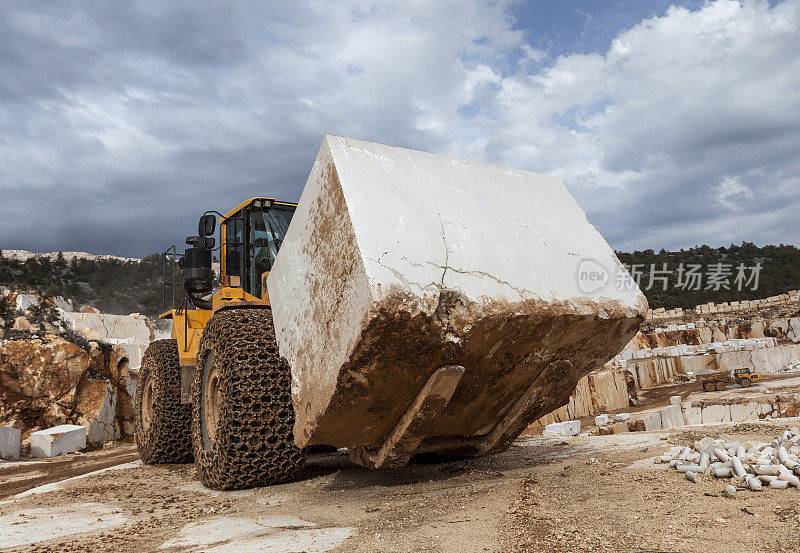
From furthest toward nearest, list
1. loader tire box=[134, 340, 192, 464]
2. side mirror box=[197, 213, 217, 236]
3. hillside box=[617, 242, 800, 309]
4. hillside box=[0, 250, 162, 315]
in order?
1. hillside box=[617, 242, 800, 309]
2. hillside box=[0, 250, 162, 315]
3. loader tire box=[134, 340, 192, 464]
4. side mirror box=[197, 213, 217, 236]

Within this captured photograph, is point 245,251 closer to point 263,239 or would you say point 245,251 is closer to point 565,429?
point 263,239

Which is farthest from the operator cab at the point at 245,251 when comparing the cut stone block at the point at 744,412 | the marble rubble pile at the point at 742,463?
the cut stone block at the point at 744,412

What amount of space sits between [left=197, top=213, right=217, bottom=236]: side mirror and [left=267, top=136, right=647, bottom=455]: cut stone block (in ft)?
4.83

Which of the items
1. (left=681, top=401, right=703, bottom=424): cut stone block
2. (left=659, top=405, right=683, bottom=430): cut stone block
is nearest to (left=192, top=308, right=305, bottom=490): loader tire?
(left=659, top=405, right=683, bottom=430): cut stone block

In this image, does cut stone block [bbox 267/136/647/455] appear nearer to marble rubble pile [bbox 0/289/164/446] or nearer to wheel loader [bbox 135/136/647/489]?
wheel loader [bbox 135/136/647/489]

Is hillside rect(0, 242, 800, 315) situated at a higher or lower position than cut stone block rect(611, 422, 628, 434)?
higher

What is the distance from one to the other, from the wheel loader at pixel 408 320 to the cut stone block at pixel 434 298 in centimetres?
1

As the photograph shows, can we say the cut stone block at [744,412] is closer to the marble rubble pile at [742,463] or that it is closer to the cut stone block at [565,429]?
the cut stone block at [565,429]

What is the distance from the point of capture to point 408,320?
9.59 ft

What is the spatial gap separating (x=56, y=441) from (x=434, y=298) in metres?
9.95

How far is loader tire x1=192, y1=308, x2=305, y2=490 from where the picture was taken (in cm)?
412

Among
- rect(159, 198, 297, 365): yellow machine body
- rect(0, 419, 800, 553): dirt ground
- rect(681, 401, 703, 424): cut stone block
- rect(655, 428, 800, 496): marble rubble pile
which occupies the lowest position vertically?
rect(681, 401, 703, 424): cut stone block

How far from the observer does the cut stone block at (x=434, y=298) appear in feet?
9.94

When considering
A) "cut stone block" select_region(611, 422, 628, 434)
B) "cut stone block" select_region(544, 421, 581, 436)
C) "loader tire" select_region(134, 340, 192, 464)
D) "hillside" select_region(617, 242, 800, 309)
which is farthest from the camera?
"hillside" select_region(617, 242, 800, 309)
